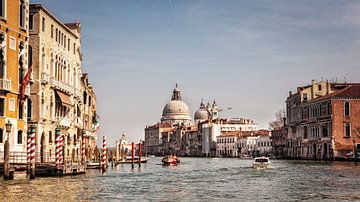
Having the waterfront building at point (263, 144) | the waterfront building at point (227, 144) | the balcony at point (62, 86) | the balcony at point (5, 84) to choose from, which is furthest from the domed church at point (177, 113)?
the balcony at point (5, 84)

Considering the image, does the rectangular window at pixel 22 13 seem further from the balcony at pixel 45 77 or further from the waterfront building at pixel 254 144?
the waterfront building at pixel 254 144

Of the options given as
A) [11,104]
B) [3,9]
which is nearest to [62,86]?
[11,104]

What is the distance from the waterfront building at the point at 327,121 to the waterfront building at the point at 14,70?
35486 mm

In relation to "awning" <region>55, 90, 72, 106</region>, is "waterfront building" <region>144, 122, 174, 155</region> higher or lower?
lower

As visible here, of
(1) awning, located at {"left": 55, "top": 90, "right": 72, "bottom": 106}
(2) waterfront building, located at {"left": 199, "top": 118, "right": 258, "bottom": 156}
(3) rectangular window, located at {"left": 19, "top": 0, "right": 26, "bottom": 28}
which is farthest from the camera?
(2) waterfront building, located at {"left": 199, "top": 118, "right": 258, "bottom": 156}

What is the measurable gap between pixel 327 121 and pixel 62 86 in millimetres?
34209

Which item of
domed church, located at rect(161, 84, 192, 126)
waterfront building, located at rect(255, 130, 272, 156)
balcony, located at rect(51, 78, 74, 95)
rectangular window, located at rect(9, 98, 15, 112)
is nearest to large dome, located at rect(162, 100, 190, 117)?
domed church, located at rect(161, 84, 192, 126)

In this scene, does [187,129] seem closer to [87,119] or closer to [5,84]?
[87,119]

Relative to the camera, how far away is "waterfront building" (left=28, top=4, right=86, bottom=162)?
3206cm

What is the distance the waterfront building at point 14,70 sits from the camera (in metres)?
27.7

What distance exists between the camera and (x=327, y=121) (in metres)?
62.2

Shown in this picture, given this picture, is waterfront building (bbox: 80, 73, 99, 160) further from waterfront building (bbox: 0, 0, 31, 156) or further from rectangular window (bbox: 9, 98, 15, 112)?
rectangular window (bbox: 9, 98, 15, 112)

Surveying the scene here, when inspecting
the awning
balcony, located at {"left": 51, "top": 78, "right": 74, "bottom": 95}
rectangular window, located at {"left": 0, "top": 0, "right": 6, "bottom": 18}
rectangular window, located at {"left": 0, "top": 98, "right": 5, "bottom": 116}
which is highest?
rectangular window, located at {"left": 0, "top": 0, "right": 6, "bottom": 18}

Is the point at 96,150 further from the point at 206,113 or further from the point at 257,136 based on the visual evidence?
the point at 206,113
